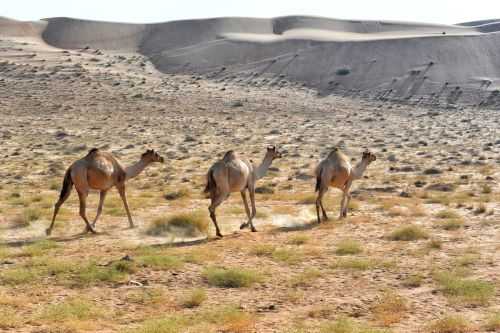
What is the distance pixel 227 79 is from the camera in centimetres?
7162

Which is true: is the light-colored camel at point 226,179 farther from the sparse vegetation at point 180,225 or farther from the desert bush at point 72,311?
the desert bush at point 72,311

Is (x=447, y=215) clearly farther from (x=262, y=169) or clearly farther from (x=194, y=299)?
(x=194, y=299)

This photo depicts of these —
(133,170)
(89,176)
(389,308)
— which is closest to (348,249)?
(389,308)

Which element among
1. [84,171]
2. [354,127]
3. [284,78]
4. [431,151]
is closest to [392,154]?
[431,151]

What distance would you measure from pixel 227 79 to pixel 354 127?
2798 centimetres

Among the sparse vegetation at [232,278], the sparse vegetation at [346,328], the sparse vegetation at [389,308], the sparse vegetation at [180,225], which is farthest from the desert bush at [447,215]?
the sparse vegetation at [346,328]

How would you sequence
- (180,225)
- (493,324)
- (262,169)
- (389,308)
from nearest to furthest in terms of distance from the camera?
(493,324), (389,308), (180,225), (262,169)

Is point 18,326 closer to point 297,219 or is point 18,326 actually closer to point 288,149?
point 297,219

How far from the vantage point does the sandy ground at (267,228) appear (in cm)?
906

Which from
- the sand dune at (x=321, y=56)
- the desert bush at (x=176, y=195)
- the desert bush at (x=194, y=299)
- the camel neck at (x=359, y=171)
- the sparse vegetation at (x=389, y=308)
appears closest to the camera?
the sparse vegetation at (x=389, y=308)

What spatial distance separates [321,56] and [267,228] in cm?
6600

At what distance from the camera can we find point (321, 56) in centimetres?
7925

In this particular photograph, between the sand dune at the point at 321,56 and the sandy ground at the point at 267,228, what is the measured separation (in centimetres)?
1831

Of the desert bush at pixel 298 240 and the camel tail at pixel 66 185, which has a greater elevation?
the camel tail at pixel 66 185
